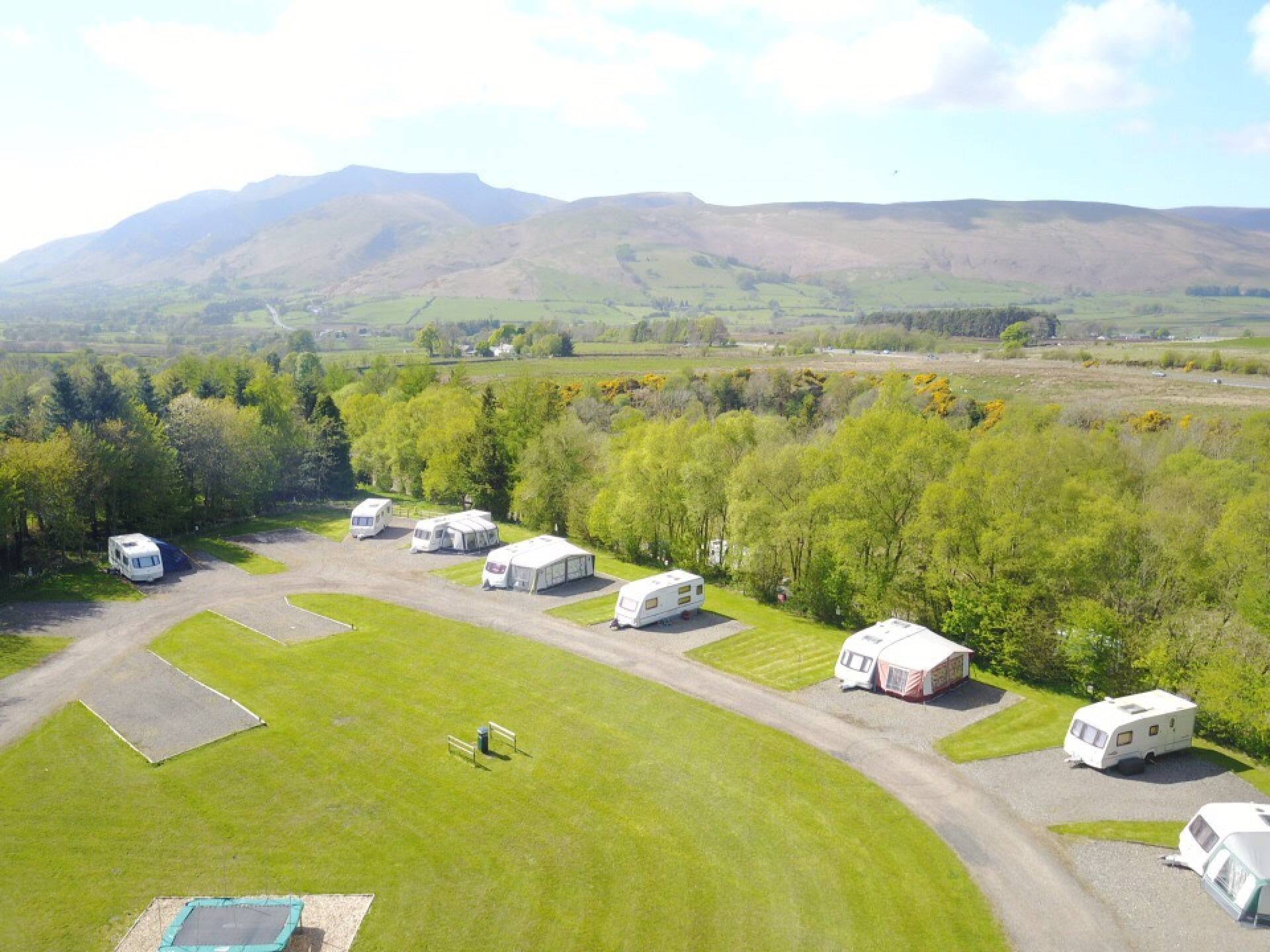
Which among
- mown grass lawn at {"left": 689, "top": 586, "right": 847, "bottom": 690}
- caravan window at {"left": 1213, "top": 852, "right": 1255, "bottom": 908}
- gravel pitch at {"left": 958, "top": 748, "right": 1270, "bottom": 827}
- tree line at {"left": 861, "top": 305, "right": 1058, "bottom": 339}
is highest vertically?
tree line at {"left": 861, "top": 305, "right": 1058, "bottom": 339}

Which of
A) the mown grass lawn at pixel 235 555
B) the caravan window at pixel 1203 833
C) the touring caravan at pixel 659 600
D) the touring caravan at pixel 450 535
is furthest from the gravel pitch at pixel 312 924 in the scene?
the touring caravan at pixel 450 535

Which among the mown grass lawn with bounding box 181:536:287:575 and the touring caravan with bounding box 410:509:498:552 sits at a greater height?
the touring caravan with bounding box 410:509:498:552

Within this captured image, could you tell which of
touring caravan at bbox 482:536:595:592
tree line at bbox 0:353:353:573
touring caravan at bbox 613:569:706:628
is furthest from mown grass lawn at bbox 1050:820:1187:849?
tree line at bbox 0:353:353:573

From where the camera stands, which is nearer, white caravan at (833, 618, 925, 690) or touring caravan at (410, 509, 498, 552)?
white caravan at (833, 618, 925, 690)

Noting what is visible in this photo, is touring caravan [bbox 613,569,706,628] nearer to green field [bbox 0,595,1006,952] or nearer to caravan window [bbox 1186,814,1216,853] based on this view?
green field [bbox 0,595,1006,952]

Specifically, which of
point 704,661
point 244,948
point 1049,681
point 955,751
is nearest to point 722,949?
point 244,948

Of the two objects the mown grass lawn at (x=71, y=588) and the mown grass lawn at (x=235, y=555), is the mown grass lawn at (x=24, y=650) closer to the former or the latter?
the mown grass lawn at (x=71, y=588)
